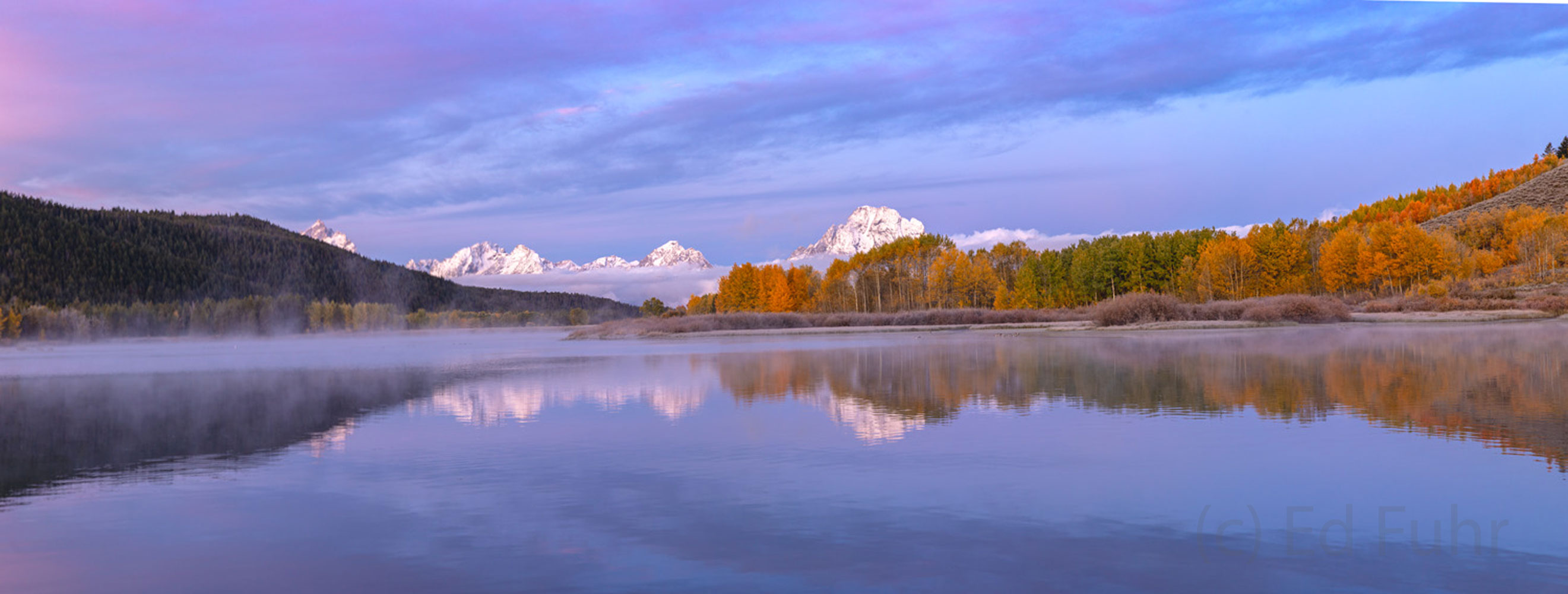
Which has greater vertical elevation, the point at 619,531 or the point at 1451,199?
the point at 1451,199

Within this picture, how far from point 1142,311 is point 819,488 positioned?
48308 millimetres

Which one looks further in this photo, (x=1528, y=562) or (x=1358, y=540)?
(x=1358, y=540)

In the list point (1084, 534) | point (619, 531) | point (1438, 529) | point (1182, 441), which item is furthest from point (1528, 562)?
Result: point (619, 531)

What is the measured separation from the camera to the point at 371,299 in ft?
579

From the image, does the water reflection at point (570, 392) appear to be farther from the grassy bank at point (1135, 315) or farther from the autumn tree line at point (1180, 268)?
the autumn tree line at point (1180, 268)

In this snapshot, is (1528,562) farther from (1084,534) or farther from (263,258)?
(263,258)

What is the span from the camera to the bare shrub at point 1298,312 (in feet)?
167

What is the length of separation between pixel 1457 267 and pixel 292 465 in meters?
91.2

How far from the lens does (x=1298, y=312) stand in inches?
2030

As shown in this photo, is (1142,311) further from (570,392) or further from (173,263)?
(173,263)

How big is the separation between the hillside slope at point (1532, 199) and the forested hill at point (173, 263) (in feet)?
463

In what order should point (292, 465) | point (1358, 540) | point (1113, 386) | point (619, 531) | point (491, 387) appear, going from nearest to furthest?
point (1358, 540)
point (619, 531)
point (292, 465)
point (1113, 386)
point (491, 387)

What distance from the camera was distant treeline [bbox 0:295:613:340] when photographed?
104 metres

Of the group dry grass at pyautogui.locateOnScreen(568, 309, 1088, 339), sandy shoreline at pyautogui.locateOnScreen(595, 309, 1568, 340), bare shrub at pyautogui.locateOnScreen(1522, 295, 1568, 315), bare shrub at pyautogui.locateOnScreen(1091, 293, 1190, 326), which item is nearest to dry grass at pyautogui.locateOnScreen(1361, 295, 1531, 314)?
bare shrub at pyautogui.locateOnScreen(1522, 295, 1568, 315)
